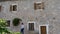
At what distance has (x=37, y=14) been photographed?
43.0 feet

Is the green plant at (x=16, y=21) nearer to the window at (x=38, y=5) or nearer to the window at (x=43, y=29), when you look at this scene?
the window at (x=38, y=5)

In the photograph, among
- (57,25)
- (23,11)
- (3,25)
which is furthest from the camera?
(23,11)

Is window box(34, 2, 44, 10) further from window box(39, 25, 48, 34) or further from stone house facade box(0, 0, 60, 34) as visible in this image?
window box(39, 25, 48, 34)

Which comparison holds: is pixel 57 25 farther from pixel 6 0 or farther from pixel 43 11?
pixel 6 0

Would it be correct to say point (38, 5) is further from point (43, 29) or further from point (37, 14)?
point (43, 29)

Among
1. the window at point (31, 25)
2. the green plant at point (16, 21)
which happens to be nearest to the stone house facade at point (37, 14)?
the window at point (31, 25)

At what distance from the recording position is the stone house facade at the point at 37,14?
12641 millimetres

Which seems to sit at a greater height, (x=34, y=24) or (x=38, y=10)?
(x=38, y=10)

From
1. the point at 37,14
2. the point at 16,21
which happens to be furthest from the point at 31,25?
the point at 16,21

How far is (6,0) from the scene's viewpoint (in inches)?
551

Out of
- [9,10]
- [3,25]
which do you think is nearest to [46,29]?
[9,10]

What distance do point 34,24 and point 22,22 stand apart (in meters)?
1.02

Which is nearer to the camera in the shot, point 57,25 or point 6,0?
point 57,25

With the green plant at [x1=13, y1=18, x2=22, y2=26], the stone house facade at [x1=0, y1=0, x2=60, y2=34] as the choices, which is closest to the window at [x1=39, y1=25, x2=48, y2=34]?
the stone house facade at [x1=0, y1=0, x2=60, y2=34]
